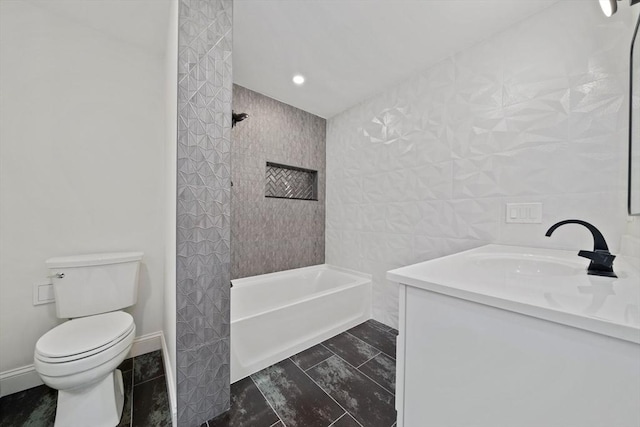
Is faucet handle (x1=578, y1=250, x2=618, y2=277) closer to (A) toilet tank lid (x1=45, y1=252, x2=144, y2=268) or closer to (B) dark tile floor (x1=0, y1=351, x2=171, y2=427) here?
(B) dark tile floor (x1=0, y1=351, x2=171, y2=427)

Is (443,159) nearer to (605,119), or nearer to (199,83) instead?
(605,119)

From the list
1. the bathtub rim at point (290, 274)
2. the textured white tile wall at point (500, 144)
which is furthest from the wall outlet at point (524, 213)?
the bathtub rim at point (290, 274)

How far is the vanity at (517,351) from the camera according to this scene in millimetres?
402

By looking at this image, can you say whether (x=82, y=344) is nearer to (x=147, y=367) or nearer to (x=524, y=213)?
(x=147, y=367)

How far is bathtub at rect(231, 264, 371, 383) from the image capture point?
1.53m

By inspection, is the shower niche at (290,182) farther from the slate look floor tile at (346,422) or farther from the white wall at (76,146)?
the slate look floor tile at (346,422)

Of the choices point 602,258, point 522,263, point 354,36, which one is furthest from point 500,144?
point 354,36

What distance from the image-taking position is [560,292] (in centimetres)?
57

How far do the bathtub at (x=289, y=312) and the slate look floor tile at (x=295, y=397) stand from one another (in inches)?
4.3

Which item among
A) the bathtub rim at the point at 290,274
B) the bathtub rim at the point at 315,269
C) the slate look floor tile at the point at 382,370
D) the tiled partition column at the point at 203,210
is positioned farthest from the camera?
the bathtub rim at the point at 290,274

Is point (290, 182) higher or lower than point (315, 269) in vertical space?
higher

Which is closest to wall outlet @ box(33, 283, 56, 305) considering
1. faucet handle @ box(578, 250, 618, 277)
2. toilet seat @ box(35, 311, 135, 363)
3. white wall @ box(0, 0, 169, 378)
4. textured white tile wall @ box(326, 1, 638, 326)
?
white wall @ box(0, 0, 169, 378)

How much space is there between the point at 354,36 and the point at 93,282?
8.19ft

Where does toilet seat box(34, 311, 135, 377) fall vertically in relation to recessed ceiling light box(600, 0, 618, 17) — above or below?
below
